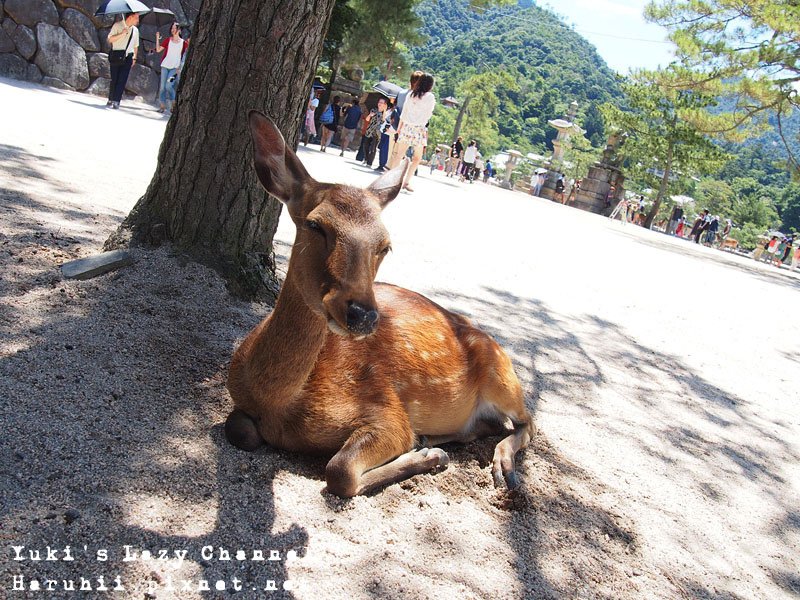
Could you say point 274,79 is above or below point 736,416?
above

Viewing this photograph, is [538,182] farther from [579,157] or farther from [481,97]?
[579,157]

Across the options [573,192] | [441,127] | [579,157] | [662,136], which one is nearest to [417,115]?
[573,192]

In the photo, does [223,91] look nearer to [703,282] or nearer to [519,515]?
[519,515]

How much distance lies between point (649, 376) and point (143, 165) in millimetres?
6672

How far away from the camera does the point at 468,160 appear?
25500 mm

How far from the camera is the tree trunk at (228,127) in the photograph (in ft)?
12.9

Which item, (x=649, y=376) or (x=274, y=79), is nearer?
(x=274, y=79)

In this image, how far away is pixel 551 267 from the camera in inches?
358

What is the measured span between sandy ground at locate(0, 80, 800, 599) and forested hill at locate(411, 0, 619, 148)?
69.3m

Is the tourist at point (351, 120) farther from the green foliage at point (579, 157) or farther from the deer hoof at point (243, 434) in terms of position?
the green foliage at point (579, 157)

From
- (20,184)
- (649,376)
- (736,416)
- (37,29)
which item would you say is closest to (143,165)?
(20,184)

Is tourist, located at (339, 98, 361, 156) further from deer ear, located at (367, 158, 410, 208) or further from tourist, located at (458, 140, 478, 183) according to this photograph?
deer ear, located at (367, 158, 410, 208)

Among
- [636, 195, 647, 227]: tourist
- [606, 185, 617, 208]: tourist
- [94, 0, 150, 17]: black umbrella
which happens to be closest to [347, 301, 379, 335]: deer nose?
[94, 0, 150, 17]: black umbrella

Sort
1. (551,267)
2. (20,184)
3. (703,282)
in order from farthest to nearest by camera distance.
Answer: (703,282), (551,267), (20,184)
